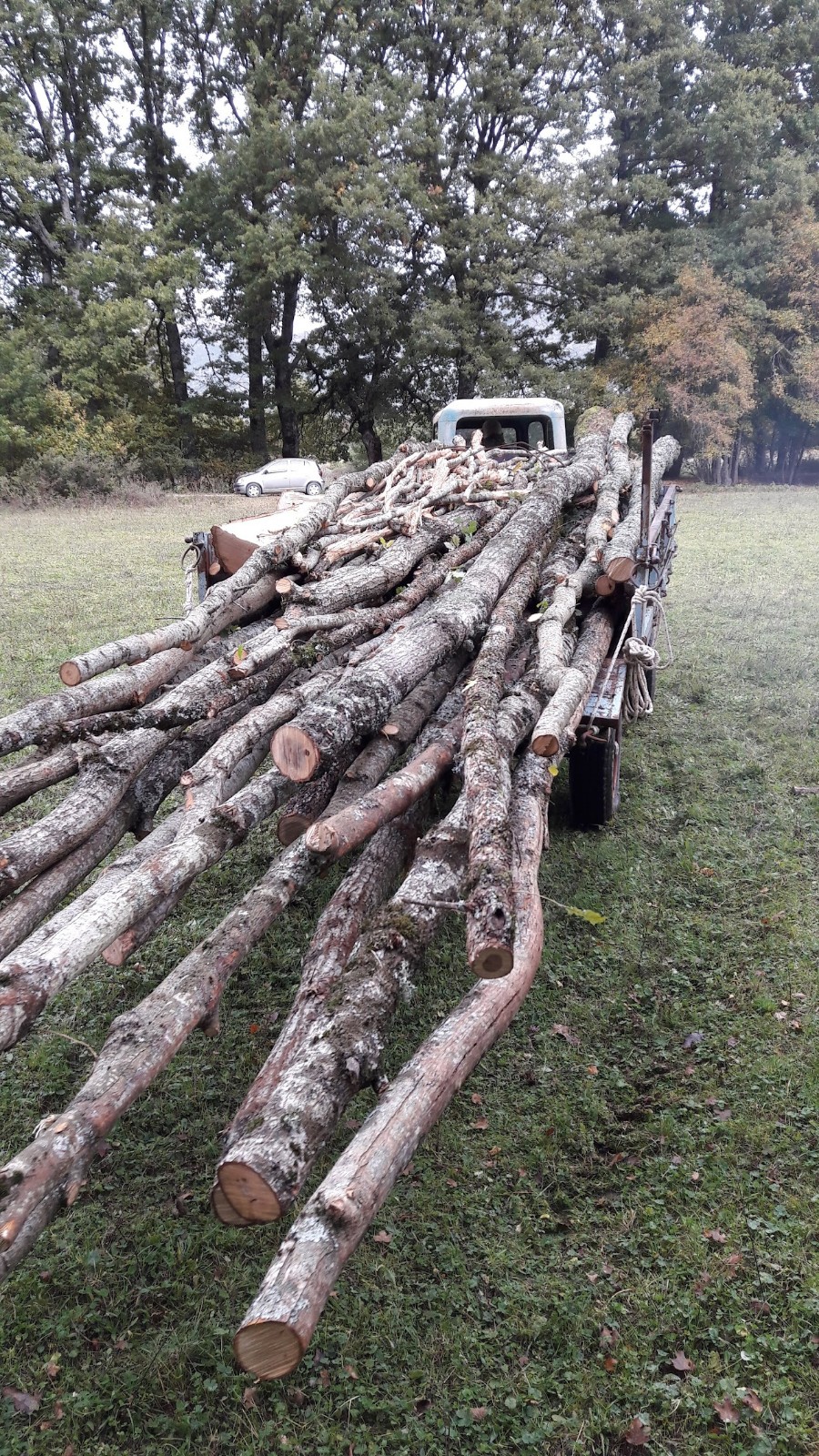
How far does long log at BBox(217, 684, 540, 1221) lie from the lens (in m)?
2.26

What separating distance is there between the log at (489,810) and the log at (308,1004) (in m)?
0.57

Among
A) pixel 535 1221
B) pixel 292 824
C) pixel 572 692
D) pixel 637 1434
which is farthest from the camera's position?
pixel 572 692

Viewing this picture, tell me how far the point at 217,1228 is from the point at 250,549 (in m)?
4.97

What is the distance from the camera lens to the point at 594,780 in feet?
19.9

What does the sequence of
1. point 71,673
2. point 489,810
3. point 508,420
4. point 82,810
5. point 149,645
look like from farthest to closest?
point 508,420 → point 149,645 → point 71,673 → point 82,810 → point 489,810

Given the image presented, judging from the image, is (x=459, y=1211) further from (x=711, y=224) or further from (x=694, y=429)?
(x=711, y=224)

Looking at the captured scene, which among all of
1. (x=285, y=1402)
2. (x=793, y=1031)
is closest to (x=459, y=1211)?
(x=285, y=1402)

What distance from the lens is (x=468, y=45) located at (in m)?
29.1

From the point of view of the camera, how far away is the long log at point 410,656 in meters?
3.65

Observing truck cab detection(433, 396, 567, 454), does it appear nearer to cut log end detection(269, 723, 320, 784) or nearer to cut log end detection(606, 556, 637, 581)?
cut log end detection(606, 556, 637, 581)

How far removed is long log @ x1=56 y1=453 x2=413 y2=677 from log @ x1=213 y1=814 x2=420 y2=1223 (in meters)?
1.93

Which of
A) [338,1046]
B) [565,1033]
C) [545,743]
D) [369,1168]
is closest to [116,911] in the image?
[338,1046]

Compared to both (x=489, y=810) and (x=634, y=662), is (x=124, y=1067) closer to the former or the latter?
(x=489, y=810)

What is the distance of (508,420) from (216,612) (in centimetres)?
735
